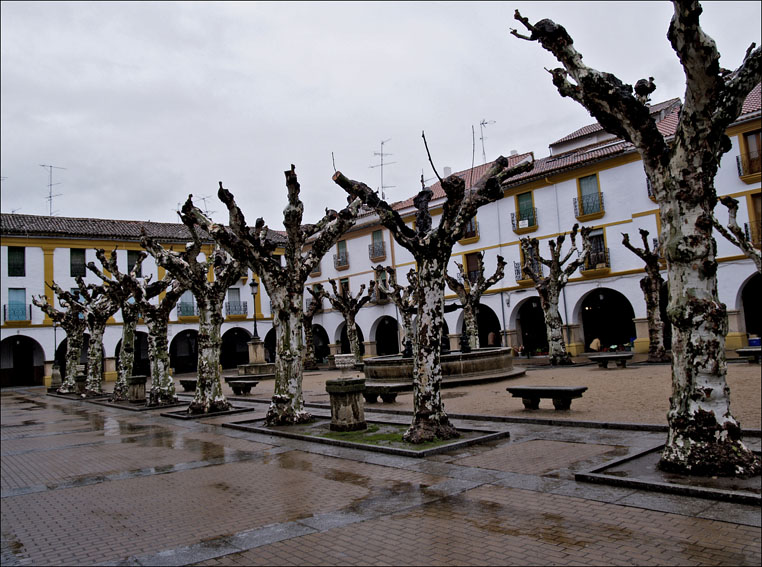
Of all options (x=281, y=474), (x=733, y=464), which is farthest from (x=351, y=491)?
(x=733, y=464)

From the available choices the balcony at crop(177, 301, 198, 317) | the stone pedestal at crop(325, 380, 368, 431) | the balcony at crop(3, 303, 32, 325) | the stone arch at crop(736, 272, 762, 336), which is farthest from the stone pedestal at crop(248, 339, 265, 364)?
the stone arch at crop(736, 272, 762, 336)

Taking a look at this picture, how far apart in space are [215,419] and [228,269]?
3806mm

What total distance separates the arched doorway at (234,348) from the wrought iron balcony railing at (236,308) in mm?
1666

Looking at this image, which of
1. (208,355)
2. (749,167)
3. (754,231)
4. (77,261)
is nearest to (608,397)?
(208,355)

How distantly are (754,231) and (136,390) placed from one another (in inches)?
969

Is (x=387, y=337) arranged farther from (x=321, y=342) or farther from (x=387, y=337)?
(x=321, y=342)

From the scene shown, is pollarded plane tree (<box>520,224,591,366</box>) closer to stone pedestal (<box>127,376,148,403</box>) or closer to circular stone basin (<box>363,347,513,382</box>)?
circular stone basin (<box>363,347,513,382</box>)

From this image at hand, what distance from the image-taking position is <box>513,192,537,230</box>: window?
31578mm

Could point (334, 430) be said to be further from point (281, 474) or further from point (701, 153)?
point (701, 153)

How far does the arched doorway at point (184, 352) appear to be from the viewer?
140ft

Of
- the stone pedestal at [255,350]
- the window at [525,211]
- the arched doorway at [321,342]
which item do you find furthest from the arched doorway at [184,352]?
the window at [525,211]

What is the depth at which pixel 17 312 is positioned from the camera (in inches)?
1447

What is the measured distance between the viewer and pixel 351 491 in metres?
6.56

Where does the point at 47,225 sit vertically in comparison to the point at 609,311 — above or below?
above
